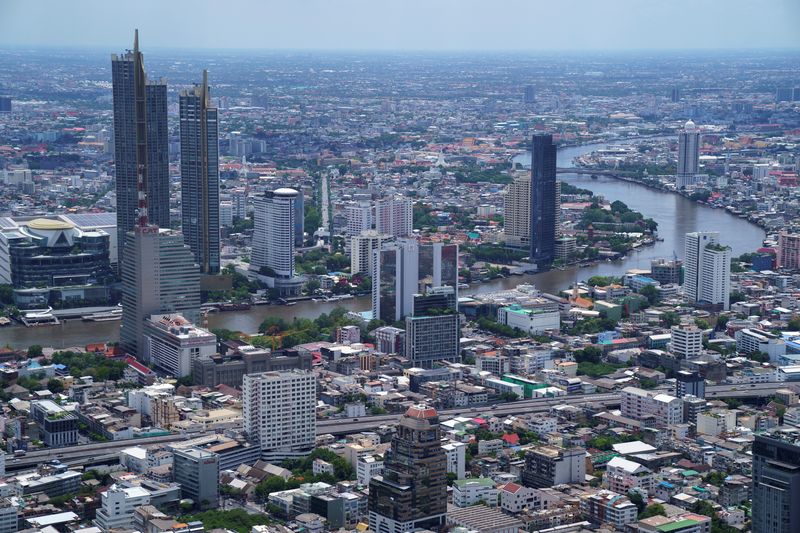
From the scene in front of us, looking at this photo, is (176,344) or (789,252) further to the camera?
(789,252)

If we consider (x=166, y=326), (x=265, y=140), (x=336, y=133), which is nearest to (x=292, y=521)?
(x=166, y=326)

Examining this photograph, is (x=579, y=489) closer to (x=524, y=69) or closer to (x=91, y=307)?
(x=91, y=307)

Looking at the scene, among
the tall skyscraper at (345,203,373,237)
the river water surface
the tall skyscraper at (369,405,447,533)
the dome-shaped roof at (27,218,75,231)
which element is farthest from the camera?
the tall skyscraper at (345,203,373,237)

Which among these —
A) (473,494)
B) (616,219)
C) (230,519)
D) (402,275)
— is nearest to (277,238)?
(402,275)

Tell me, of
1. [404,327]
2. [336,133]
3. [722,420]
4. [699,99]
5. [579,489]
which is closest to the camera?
[579,489]

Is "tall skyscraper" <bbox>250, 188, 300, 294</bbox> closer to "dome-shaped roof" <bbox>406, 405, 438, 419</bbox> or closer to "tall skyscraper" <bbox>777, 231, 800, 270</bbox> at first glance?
"tall skyscraper" <bbox>777, 231, 800, 270</bbox>

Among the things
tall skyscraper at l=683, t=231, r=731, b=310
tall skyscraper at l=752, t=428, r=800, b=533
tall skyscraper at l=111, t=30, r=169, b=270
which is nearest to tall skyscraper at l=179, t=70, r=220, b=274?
tall skyscraper at l=111, t=30, r=169, b=270

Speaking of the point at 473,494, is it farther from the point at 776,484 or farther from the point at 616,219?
the point at 616,219
